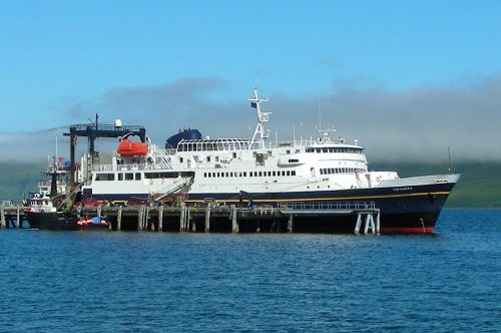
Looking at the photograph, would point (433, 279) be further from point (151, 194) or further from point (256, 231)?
point (151, 194)

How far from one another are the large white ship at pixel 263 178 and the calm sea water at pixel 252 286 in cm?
453

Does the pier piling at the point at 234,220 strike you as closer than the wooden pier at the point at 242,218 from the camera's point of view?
No

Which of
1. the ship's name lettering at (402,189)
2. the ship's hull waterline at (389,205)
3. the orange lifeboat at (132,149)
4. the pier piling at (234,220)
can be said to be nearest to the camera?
the ship's name lettering at (402,189)

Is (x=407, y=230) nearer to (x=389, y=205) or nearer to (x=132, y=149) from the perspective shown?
(x=389, y=205)

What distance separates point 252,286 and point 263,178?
3987cm

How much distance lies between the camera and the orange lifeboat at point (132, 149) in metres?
99.1

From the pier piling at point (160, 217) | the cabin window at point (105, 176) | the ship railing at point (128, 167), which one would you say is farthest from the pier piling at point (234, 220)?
the cabin window at point (105, 176)

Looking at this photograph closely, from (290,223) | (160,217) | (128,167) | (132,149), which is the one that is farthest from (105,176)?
(290,223)

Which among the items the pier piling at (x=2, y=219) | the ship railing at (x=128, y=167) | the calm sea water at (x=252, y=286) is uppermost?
the ship railing at (x=128, y=167)

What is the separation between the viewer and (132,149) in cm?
9912

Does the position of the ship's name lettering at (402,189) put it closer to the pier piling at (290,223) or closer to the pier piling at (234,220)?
the pier piling at (290,223)

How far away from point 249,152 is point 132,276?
1486 inches

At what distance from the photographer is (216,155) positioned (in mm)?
92938

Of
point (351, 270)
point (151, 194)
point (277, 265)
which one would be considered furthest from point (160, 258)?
point (151, 194)
